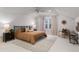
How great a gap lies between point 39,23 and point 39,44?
2.18 feet

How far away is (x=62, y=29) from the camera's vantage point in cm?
288

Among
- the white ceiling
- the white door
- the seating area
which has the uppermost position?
the white ceiling

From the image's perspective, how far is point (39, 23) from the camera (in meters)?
2.84

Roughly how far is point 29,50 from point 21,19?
103 centimetres

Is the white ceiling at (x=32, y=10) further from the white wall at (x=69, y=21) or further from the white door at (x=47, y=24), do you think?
the white door at (x=47, y=24)

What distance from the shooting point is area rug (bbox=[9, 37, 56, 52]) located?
2.81 m

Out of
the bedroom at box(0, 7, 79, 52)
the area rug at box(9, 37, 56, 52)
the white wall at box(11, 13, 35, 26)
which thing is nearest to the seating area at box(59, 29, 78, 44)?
the bedroom at box(0, 7, 79, 52)

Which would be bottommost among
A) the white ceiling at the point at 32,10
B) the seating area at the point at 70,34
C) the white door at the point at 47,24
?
the seating area at the point at 70,34

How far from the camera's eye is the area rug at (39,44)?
2.81m

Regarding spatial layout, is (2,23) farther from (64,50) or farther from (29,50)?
(64,50)

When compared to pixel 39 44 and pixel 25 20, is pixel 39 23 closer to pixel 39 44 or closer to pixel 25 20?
pixel 25 20

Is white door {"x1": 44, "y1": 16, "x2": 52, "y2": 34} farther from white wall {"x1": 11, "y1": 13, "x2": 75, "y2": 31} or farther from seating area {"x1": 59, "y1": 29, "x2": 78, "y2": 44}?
seating area {"x1": 59, "y1": 29, "x2": 78, "y2": 44}

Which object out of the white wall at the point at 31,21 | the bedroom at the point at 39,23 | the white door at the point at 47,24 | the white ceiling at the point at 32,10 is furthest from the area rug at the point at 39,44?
the white ceiling at the point at 32,10
